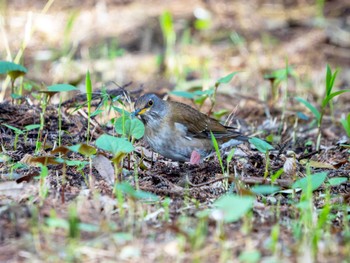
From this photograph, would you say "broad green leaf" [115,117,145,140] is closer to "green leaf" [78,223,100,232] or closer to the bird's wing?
the bird's wing

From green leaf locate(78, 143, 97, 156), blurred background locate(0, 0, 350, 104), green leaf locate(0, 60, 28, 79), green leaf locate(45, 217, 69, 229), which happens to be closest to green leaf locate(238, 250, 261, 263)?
green leaf locate(45, 217, 69, 229)

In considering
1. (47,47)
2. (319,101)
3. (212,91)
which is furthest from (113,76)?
(212,91)

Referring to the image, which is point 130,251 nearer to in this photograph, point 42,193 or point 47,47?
point 42,193

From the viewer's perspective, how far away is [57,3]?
14.3 meters

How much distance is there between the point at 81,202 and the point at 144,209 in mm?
421

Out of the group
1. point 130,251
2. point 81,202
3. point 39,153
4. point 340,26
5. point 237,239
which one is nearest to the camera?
point 130,251

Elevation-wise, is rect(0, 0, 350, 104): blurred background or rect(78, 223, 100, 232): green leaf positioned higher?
rect(0, 0, 350, 104): blurred background

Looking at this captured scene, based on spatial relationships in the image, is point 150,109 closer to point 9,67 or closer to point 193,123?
point 193,123

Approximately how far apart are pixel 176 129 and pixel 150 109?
34cm

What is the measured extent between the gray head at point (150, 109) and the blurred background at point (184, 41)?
10.2ft

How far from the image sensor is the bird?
6.57 metres

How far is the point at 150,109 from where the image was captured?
22.2 ft

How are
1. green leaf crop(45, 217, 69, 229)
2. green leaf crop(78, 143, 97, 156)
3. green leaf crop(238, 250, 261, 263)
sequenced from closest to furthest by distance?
green leaf crop(238, 250, 261, 263), green leaf crop(45, 217, 69, 229), green leaf crop(78, 143, 97, 156)

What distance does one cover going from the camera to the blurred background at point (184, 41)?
11.2m
